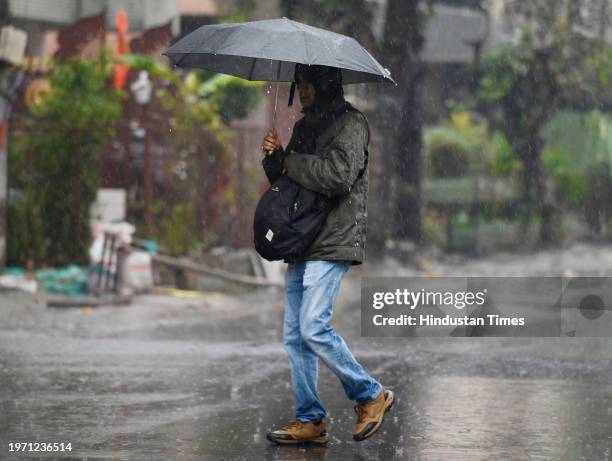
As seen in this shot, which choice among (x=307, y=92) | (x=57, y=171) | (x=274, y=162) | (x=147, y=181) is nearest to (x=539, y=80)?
(x=147, y=181)

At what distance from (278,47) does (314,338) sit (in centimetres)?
138

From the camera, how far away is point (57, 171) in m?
14.1

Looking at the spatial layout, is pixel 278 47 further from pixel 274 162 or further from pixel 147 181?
pixel 147 181

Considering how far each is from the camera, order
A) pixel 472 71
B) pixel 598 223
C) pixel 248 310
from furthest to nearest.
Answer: pixel 598 223
pixel 472 71
pixel 248 310

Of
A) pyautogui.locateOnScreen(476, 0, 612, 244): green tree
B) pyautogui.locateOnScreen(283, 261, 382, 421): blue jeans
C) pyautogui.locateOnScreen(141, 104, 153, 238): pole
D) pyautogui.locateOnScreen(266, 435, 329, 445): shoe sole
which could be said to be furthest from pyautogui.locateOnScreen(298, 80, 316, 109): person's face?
pyautogui.locateOnScreen(476, 0, 612, 244): green tree

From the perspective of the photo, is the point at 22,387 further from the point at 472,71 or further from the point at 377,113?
the point at 472,71

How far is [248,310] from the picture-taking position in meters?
12.7

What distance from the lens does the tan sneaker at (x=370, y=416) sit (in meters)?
5.94

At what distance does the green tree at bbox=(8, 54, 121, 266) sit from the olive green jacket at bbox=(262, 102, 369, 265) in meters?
8.43

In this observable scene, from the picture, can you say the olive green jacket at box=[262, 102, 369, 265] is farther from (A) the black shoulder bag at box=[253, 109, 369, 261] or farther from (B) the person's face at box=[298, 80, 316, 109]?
(B) the person's face at box=[298, 80, 316, 109]

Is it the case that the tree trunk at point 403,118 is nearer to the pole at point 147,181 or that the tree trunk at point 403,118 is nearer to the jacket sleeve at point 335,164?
the pole at point 147,181

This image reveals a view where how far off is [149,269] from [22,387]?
6.24m

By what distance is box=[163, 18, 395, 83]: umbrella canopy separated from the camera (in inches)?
225

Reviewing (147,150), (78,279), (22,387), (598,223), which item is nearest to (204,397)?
(22,387)
